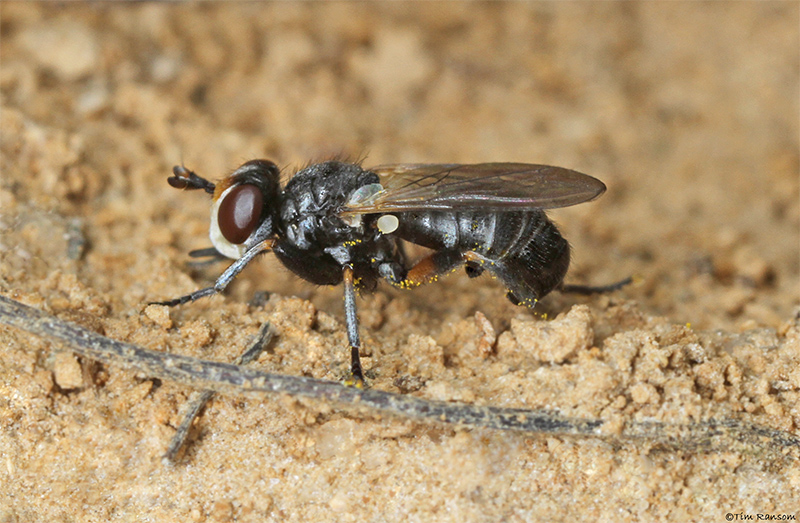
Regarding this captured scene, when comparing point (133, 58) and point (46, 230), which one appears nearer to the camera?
point (46, 230)

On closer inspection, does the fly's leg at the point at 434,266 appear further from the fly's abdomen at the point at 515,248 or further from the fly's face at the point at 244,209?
the fly's face at the point at 244,209

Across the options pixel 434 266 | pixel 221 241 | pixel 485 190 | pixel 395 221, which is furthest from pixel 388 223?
pixel 221 241

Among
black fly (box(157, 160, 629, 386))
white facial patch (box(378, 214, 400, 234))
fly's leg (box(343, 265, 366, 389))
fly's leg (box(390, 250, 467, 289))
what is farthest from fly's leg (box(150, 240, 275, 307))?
fly's leg (box(390, 250, 467, 289))

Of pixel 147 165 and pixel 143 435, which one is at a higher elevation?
pixel 147 165

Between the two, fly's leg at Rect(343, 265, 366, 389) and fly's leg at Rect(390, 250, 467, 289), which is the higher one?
fly's leg at Rect(390, 250, 467, 289)

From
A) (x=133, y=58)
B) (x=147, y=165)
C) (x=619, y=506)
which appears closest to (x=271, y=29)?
(x=133, y=58)

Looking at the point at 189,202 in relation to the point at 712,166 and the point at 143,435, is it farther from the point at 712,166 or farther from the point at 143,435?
the point at 712,166

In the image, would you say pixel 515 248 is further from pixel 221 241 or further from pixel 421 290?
pixel 221 241

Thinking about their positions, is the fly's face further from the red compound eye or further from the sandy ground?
the sandy ground
